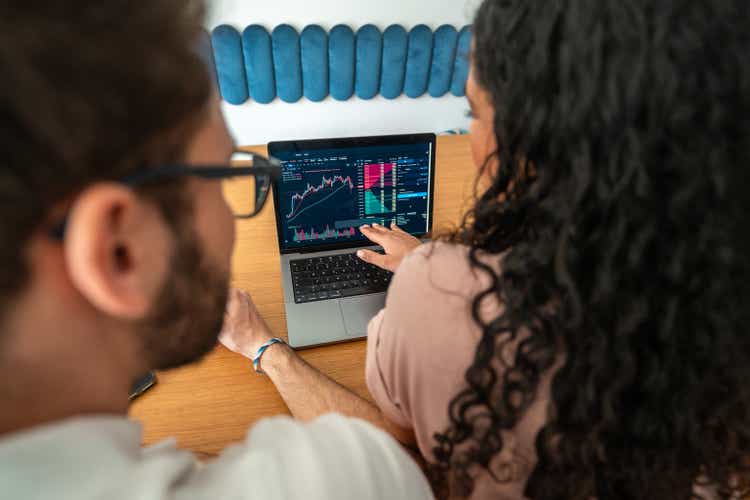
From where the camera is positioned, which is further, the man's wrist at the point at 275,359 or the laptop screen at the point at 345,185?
the laptop screen at the point at 345,185

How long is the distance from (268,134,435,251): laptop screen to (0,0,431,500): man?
58 cm

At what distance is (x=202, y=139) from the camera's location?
419 mm

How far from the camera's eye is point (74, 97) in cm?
29

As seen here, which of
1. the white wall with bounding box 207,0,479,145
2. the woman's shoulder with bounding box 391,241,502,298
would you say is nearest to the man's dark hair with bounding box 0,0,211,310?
the woman's shoulder with bounding box 391,241,502,298

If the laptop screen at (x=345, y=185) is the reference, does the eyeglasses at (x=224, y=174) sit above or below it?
above

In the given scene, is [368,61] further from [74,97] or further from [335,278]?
[74,97]

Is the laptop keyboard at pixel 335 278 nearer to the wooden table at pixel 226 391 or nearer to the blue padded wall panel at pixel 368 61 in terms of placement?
the wooden table at pixel 226 391

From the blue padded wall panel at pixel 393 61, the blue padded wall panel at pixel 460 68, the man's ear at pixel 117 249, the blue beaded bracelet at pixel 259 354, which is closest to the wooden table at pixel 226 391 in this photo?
the blue beaded bracelet at pixel 259 354

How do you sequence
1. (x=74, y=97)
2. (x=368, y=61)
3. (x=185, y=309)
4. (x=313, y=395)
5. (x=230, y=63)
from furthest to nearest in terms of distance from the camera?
(x=368, y=61), (x=230, y=63), (x=313, y=395), (x=185, y=309), (x=74, y=97)

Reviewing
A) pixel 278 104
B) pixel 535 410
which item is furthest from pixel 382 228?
pixel 278 104

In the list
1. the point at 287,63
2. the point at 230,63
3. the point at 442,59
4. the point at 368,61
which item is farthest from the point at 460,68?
the point at 230,63

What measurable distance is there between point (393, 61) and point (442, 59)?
286 millimetres

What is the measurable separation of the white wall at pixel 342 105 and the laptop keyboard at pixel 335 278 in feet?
4.59

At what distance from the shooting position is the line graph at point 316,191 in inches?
40.6
